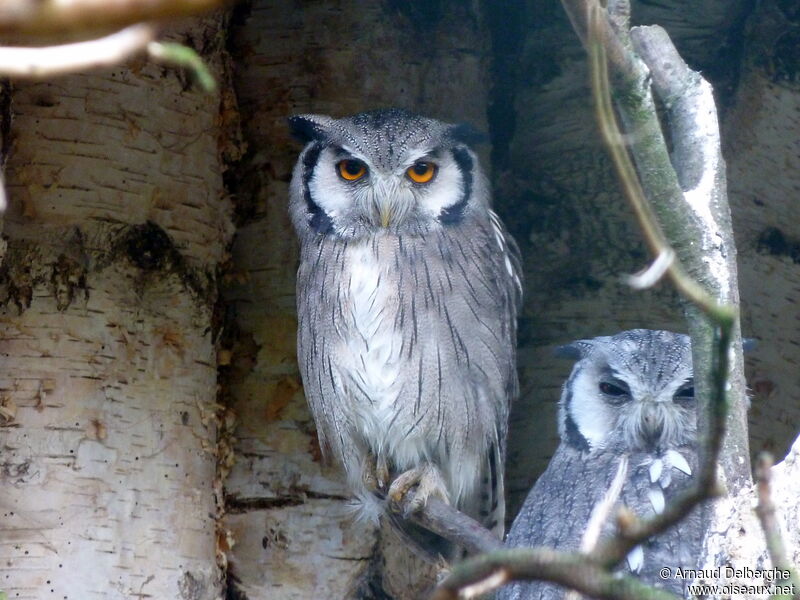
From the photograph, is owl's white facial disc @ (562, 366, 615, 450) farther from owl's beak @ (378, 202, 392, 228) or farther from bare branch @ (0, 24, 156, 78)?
bare branch @ (0, 24, 156, 78)

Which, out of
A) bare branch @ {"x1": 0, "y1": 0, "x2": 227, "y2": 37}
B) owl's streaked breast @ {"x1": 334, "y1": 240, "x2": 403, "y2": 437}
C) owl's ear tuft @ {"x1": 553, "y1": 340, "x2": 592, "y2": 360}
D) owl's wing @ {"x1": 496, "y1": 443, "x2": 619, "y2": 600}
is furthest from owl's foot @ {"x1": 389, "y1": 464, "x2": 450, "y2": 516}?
Result: bare branch @ {"x1": 0, "y1": 0, "x2": 227, "y2": 37}

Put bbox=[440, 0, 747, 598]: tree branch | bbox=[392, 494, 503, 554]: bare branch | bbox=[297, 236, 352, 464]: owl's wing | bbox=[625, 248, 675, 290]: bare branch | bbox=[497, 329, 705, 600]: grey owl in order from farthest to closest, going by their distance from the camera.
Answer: bbox=[297, 236, 352, 464]: owl's wing → bbox=[497, 329, 705, 600]: grey owl → bbox=[392, 494, 503, 554]: bare branch → bbox=[440, 0, 747, 598]: tree branch → bbox=[625, 248, 675, 290]: bare branch

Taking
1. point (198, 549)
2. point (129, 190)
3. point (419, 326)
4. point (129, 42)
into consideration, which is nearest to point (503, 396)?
point (419, 326)

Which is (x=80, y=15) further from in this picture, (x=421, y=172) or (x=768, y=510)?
(x=421, y=172)

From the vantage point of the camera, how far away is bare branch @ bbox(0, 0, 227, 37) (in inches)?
22.2

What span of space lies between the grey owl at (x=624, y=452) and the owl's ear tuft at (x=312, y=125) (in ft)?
2.68

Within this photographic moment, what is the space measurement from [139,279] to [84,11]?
2.18 metres

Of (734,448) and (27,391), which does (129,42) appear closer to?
(734,448)

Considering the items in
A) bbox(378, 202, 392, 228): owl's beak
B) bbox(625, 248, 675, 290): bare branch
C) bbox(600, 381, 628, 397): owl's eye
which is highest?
bbox(378, 202, 392, 228): owl's beak

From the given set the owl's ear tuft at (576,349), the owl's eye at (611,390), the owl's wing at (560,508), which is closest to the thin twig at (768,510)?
the owl's wing at (560,508)

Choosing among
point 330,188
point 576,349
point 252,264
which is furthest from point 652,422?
point 252,264

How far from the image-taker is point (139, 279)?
269cm

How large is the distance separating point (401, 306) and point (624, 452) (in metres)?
0.61

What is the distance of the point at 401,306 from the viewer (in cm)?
254
